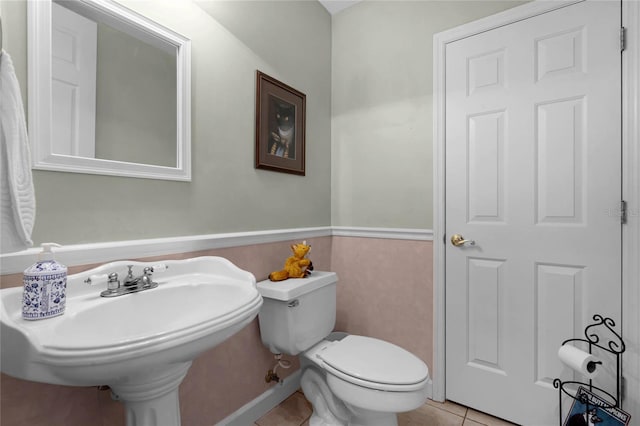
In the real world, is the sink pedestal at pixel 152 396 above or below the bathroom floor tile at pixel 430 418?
above

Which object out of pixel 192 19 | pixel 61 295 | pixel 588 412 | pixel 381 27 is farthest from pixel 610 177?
pixel 61 295

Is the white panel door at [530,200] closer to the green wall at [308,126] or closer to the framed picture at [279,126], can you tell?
the green wall at [308,126]

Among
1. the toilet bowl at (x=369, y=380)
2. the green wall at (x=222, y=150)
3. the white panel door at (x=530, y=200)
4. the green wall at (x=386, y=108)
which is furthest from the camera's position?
the green wall at (x=386, y=108)

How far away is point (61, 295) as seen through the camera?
0.79 metres

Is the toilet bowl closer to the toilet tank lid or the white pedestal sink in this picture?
the toilet tank lid

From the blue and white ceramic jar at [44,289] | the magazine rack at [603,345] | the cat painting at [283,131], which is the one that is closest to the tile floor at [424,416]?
the magazine rack at [603,345]

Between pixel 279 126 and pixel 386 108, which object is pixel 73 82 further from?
pixel 386 108

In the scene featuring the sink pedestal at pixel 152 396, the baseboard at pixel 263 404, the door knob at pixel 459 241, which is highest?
the door knob at pixel 459 241

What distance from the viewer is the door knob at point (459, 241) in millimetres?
1648

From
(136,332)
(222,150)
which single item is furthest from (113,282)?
(222,150)

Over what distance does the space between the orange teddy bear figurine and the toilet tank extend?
30mm

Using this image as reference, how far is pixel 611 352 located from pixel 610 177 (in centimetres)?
75

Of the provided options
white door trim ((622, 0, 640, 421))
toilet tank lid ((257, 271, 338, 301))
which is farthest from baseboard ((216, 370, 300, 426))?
white door trim ((622, 0, 640, 421))

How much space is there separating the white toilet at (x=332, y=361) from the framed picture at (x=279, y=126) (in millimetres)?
664
